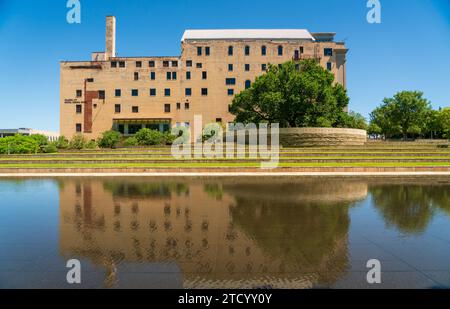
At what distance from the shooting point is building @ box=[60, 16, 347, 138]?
5119 cm

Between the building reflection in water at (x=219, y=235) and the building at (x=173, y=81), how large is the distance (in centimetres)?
4105

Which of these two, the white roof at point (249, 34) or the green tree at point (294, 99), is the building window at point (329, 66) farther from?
the green tree at point (294, 99)

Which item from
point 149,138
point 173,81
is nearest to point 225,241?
point 149,138

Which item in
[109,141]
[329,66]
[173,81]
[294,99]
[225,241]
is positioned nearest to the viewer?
[225,241]

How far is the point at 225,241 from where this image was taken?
623 cm

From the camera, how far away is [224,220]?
806 centimetres

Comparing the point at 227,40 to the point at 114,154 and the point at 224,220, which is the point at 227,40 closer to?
the point at 114,154

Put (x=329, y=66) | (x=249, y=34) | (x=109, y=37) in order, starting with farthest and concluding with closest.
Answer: (x=249, y=34)
(x=109, y=37)
(x=329, y=66)

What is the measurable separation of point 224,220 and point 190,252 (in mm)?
2571

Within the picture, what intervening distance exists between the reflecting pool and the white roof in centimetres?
4810

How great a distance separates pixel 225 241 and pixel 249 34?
55700mm

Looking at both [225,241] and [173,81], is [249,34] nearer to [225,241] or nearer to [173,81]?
[173,81]

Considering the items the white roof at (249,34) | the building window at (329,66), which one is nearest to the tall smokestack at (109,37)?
the white roof at (249,34)

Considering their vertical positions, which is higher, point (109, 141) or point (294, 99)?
point (294, 99)
